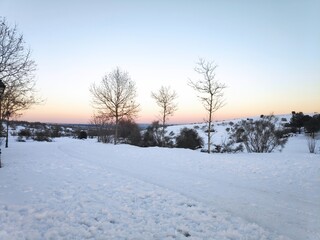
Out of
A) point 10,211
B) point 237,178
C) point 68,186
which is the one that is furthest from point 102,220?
point 237,178

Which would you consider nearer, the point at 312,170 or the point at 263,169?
the point at 312,170

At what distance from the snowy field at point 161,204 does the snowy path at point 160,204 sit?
2 centimetres

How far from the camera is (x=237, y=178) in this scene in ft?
35.7

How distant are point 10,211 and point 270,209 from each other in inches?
238

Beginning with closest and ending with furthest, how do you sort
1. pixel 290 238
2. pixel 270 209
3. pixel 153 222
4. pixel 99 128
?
pixel 290 238 → pixel 153 222 → pixel 270 209 → pixel 99 128

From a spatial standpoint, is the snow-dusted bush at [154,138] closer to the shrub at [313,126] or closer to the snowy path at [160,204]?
the shrub at [313,126]

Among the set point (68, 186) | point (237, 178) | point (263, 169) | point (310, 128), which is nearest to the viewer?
point (68, 186)

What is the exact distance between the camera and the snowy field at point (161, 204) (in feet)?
16.6

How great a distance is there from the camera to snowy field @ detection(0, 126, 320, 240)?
16.6 feet

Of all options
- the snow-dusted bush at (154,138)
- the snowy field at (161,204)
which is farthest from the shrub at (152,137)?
the snowy field at (161,204)

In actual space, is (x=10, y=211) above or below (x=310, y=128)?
below

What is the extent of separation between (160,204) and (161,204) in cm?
3

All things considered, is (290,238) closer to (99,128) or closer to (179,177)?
(179,177)

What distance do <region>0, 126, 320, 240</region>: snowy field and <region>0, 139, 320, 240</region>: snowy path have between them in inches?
0.8
